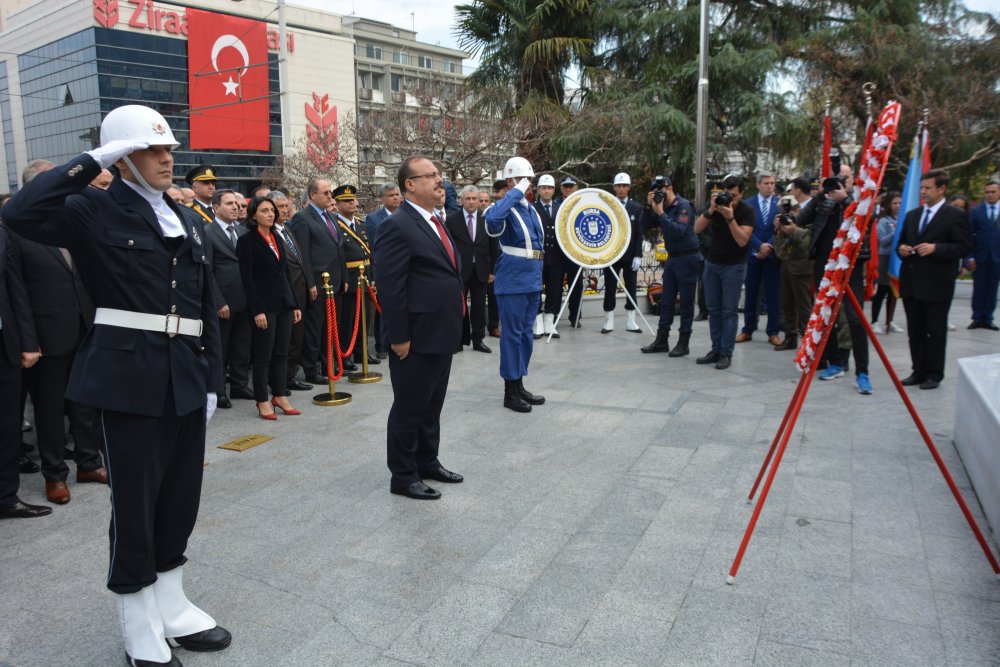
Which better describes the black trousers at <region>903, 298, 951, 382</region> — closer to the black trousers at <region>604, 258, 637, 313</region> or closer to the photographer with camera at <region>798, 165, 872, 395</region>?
the photographer with camera at <region>798, 165, 872, 395</region>

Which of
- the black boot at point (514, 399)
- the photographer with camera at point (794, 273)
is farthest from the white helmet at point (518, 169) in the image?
the photographer with camera at point (794, 273)

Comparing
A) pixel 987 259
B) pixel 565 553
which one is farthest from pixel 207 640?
pixel 987 259

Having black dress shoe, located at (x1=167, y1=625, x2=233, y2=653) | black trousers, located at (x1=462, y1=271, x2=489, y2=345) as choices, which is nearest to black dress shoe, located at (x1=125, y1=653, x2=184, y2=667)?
black dress shoe, located at (x1=167, y1=625, x2=233, y2=653)

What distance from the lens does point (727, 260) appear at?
7.76 meters

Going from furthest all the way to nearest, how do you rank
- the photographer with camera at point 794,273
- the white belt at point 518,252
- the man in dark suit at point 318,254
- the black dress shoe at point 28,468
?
the photographer with camera at point 794,273
the man in dark suit at point 318,254
the white belt at point 518,252
the black dress shoe at point 28,468

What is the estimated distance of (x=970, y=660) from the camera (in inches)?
104

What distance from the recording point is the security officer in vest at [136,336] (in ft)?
8.30

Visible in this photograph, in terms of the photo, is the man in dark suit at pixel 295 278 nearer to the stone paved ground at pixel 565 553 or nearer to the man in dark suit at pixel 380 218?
the man in dark suit at pixel 380 218

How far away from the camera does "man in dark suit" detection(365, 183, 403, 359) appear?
788cm

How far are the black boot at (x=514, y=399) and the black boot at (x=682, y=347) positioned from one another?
9.18ft

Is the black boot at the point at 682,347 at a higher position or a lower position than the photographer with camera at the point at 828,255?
lower

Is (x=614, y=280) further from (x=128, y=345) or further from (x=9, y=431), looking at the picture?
(x=128, y=345)

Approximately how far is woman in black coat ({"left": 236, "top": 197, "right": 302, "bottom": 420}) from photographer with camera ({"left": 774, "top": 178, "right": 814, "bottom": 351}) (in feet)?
17.3

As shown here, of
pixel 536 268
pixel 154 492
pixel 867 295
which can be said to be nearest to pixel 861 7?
pixel 867 295
